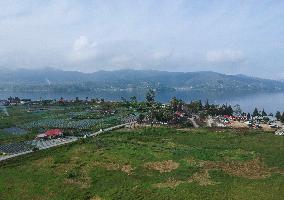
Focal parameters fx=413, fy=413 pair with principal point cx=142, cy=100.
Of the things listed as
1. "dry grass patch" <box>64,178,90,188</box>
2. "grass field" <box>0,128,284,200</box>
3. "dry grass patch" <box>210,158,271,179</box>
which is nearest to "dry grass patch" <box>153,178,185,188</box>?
"grass field" <box>0,128,284,200</box>

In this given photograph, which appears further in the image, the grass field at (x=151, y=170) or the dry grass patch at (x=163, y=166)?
the dry grass patch at (x=163, y=166)

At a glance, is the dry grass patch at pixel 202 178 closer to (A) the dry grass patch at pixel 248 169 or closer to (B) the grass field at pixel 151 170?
(B) the grass field at pixel 151 170

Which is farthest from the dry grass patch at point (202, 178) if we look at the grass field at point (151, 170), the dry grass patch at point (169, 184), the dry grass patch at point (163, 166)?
the dry grass patch at point (163, 166)

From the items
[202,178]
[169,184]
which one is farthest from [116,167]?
[202,178]

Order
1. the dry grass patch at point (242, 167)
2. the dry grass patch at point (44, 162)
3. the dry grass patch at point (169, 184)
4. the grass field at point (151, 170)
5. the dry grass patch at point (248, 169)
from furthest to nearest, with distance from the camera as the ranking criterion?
the dry grass patch at point (44, 162), the dry grass patch at point (242, 167), the dry grass patch at point (248, 169), the dry grass patch at point (169, 184), the grass field at point (151, 170)

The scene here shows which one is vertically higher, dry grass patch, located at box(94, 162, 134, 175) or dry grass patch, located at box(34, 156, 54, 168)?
dry grass patch, located at box(94, 162, 134, 175)

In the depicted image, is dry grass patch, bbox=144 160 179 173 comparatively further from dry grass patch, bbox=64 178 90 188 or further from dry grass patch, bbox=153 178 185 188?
dry grass patch, bbox=64 178 90 188
